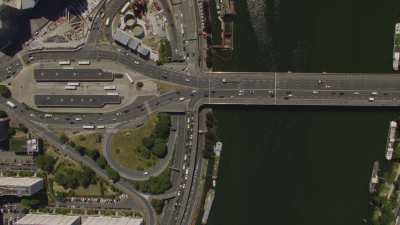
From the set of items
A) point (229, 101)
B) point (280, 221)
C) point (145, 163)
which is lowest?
point (280, 221)

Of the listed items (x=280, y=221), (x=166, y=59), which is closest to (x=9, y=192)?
(x=166, y=59)

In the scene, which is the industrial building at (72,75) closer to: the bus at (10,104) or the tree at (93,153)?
the bus at (10,104)

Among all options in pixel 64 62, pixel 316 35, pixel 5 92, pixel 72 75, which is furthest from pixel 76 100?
pixel 316 35

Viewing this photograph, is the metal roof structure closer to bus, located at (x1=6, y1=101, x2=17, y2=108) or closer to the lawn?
the lawn

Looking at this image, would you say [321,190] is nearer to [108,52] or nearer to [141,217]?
[141,217]

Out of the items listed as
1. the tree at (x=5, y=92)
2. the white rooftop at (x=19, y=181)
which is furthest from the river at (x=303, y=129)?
the tree at (x=5, y=92)

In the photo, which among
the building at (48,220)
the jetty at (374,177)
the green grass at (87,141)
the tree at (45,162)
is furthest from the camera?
the green grass at (87,141)
